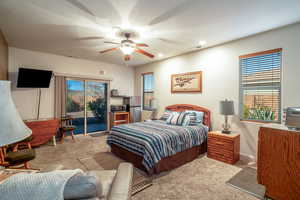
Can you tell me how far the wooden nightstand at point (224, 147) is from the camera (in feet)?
9.75

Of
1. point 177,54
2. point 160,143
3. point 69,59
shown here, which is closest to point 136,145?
point 160,143

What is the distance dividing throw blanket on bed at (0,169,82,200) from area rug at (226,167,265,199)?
2.48m

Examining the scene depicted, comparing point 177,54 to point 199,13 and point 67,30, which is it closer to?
point 199,13

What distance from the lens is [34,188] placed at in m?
0.78

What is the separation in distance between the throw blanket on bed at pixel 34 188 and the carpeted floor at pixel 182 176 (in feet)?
2.38

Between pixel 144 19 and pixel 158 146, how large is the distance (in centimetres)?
224

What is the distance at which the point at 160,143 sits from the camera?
2619 mm

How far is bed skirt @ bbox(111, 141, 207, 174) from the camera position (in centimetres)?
267

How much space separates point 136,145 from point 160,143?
1.51ft

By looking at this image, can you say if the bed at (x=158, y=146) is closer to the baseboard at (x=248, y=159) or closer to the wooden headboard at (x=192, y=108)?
the wooden headboard at (x=192, y=108)

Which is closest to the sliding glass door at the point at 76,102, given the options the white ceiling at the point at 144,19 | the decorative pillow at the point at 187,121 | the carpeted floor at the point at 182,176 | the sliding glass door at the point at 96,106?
the sliding glass door at the point at 96,106

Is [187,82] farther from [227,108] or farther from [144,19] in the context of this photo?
[144,19]

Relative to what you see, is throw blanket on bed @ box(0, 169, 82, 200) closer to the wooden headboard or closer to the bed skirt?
the bed skirt

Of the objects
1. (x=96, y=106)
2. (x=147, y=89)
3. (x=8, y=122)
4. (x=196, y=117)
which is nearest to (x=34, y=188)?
(x=8, y=122)
